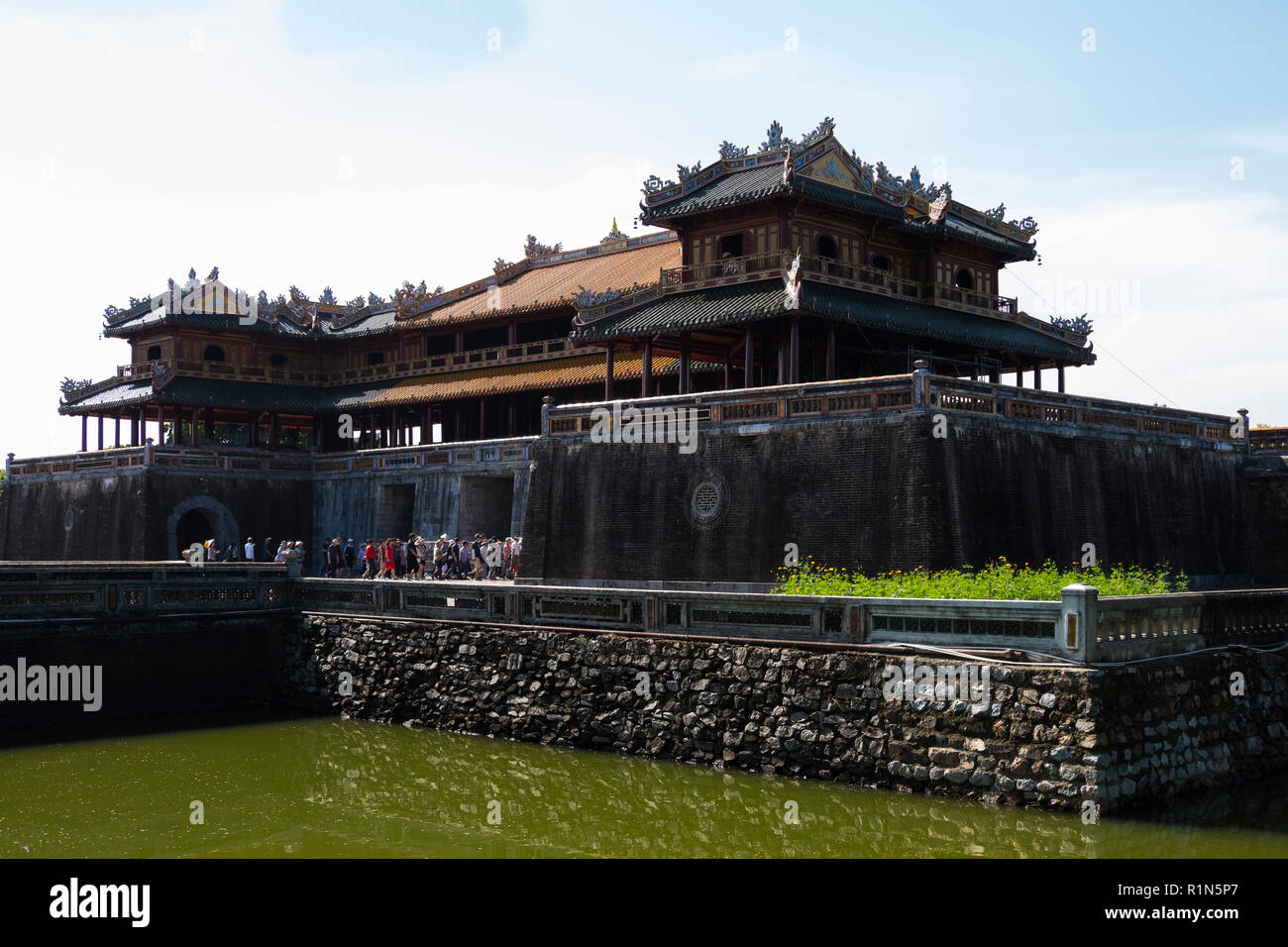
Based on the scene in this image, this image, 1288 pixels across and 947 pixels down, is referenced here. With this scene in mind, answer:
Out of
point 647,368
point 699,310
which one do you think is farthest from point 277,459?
point 699,310

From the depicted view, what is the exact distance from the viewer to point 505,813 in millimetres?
16625

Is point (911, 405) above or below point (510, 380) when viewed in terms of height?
below

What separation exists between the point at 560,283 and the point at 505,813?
92.8ft

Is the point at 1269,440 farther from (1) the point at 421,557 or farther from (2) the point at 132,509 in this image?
(2) the point at 132,509

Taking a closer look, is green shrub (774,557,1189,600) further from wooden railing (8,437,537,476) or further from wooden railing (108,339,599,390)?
wooden railing (108,339,599,390)

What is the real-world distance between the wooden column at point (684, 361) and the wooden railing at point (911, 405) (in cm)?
251

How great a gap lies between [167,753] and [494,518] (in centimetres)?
1682

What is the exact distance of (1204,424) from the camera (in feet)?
96.4

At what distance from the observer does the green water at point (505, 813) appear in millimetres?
14562

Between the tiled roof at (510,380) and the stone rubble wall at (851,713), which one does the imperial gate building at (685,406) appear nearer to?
the tiled roof at (510,380)

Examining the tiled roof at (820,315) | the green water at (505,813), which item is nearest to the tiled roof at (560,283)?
the tiled roof at (820,315)

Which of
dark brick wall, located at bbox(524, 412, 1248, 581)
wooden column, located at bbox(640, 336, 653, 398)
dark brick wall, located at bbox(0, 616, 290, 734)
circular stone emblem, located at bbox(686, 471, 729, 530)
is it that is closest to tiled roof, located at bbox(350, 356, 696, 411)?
wooden column, located at bbox(640, 336, 653, 398)
